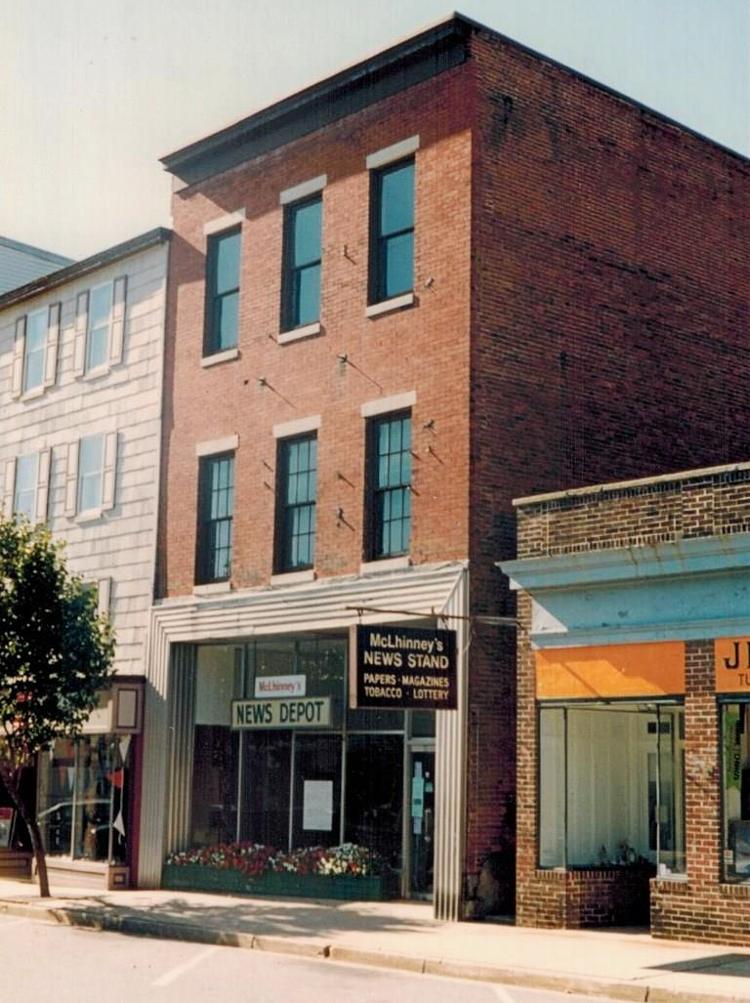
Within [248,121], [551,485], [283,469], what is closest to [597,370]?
[551,485]

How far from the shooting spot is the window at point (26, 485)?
28.6 meters

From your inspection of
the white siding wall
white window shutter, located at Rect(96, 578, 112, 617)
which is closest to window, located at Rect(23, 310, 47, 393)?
the white siding wall

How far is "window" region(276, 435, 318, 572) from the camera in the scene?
22641 millimetres

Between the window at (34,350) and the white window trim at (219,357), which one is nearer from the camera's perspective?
the white window trim at (219,357)

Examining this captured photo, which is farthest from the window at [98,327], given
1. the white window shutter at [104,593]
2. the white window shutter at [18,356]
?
the white window shutter at [104,593]

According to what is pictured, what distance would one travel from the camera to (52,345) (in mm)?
28531

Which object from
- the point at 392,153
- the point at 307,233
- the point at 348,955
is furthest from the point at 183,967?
the point at 307,233

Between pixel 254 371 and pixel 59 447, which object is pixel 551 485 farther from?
pixel 59 447

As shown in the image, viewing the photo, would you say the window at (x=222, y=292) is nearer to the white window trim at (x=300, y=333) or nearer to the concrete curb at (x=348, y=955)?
the white window trim at (x=300, y=333)

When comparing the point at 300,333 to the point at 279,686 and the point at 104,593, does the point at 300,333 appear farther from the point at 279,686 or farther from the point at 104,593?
the point at 104,593

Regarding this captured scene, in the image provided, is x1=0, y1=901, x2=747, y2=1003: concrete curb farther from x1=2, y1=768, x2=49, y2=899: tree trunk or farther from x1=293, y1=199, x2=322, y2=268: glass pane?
x1=293, y1=199, x2=322, y2=268: glass pane

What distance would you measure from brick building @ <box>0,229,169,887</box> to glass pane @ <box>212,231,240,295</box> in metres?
1.28

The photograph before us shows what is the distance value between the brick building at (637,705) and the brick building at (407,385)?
45.1 inches

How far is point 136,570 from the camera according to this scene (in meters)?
25.5
